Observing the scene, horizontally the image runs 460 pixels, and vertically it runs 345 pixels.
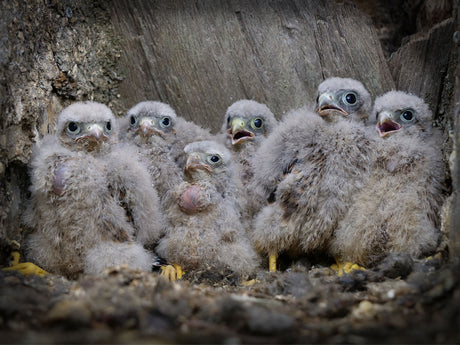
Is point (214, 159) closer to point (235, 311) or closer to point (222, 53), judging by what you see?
point (222, 53)

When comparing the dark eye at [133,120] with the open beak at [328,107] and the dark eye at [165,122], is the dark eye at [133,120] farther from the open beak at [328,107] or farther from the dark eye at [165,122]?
the open beak at [328,107]

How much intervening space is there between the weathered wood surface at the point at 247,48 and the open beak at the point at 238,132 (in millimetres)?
411

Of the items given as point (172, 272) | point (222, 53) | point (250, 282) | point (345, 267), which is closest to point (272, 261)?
point (250, 282)

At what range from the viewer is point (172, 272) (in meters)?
3.95

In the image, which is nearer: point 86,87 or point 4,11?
point 4,11

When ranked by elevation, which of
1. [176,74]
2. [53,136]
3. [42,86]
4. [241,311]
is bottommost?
[241,311]

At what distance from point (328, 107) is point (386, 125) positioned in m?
0.50

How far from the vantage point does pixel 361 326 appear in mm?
2139

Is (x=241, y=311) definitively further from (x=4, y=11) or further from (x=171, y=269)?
(x=4, y=11)

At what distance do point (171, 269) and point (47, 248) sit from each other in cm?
94

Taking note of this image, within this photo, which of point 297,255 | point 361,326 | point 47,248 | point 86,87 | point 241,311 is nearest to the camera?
point 361,326

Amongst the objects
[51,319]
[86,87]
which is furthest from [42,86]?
[51,319]

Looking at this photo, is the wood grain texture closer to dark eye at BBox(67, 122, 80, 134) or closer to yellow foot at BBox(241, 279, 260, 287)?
yellow foot at BBox(241, 279, 260, 287)

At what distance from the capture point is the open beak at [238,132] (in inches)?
184
